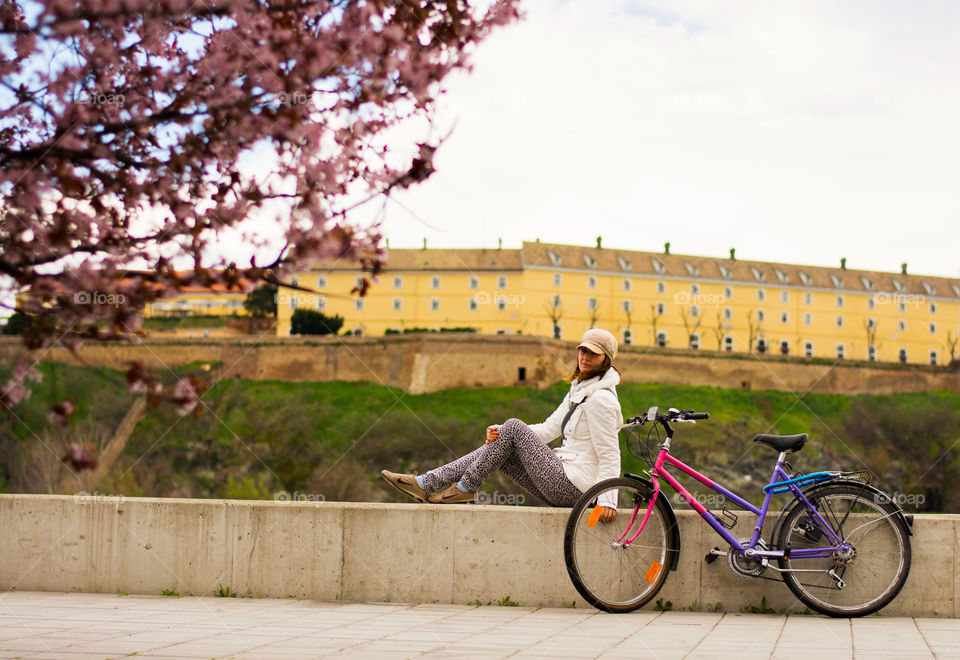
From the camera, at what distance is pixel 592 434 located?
6051 millimetres

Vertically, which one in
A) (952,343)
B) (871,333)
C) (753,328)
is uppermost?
(753,328)

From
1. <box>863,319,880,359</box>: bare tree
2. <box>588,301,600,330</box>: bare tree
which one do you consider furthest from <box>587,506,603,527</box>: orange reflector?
<box>863,319,880,359</box>: bare tree

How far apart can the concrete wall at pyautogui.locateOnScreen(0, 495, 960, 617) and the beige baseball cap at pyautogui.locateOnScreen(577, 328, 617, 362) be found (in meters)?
1.11

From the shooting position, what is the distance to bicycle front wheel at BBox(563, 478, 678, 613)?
19.0ft

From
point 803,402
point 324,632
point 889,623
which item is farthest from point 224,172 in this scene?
point 803,402

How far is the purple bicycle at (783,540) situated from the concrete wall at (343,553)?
1.07 ft

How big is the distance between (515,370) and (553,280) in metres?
13.2

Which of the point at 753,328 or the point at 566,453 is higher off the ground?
the point at 753,328

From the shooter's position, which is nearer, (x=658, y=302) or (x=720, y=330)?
(x=658, y=302)

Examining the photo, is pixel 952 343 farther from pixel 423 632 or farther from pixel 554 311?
pixel 423 632

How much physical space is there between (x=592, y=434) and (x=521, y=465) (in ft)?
1.82

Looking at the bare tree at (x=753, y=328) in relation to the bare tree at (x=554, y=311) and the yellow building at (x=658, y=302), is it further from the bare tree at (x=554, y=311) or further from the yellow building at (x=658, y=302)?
the bare tree at (x=554, y=311)

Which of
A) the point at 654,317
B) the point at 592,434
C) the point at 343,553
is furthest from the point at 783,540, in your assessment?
the point at 654,317

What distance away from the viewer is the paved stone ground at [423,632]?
4.55 m
